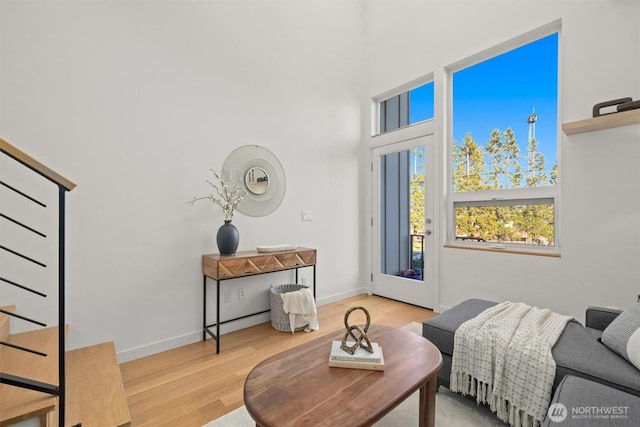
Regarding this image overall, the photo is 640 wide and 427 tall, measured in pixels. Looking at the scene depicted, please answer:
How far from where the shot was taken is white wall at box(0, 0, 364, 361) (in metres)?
2.14

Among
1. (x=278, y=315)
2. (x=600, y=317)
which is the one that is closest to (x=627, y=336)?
(x=600, y=317)

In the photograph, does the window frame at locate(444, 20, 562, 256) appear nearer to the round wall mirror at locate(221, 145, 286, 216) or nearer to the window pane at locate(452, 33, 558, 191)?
the window pane at locate(452, 33, 558, 191)

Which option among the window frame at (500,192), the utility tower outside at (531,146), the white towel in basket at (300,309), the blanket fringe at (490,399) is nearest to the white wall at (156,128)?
the white towel in basket at (300,309)

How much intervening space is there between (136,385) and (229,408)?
0.73m

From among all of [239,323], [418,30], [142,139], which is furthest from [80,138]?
[418,30]

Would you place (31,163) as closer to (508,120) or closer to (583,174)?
(583,174)

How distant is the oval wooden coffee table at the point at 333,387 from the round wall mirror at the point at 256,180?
1879 mm

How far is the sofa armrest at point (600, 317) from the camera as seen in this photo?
1859 millimetres

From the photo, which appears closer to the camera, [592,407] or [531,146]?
[592,407]

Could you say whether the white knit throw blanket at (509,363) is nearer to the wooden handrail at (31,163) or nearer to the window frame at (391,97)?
the wooden handrail at (31,163)

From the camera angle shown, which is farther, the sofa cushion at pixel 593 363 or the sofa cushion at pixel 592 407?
the sofa cushion at pixel 593 363

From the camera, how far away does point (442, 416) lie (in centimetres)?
173

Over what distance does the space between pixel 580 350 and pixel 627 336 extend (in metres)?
0.21

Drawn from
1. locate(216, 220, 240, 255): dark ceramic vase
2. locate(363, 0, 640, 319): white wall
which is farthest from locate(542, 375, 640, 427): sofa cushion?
locate(216, 220, 240, 255): dark ceramic vase
